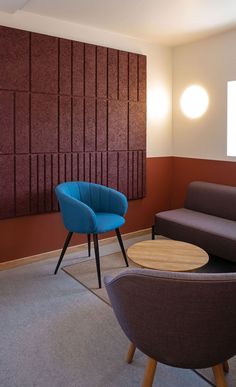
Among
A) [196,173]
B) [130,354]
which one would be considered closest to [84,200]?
[196,173]

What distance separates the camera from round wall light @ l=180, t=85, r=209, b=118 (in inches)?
155

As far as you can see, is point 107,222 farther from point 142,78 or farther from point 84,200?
point 142,78

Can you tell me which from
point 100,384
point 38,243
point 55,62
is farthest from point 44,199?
point 100,384

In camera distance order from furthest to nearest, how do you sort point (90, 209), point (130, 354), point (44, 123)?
point (44, 123) → point (90, 209) → point (130, 354)

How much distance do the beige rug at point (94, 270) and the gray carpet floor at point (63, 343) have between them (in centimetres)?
8

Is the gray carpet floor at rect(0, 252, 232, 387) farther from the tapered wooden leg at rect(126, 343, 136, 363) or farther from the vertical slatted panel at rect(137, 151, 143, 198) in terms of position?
the vertical slatted panel at rect(137, 151, 143, 198)

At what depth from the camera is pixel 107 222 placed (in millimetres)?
2984

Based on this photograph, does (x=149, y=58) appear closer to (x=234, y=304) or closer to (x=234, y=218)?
(x=234, y=218)

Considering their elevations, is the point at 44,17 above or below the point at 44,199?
above

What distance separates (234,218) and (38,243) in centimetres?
197

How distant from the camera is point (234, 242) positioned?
2.85 meters

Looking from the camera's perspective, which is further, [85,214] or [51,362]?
[85,214]

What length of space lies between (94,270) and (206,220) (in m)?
1.21

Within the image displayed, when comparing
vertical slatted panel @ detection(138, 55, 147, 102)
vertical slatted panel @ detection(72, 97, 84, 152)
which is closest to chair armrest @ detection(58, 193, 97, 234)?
vertical slatted panel @ detection(72, 97, 84, 152)
